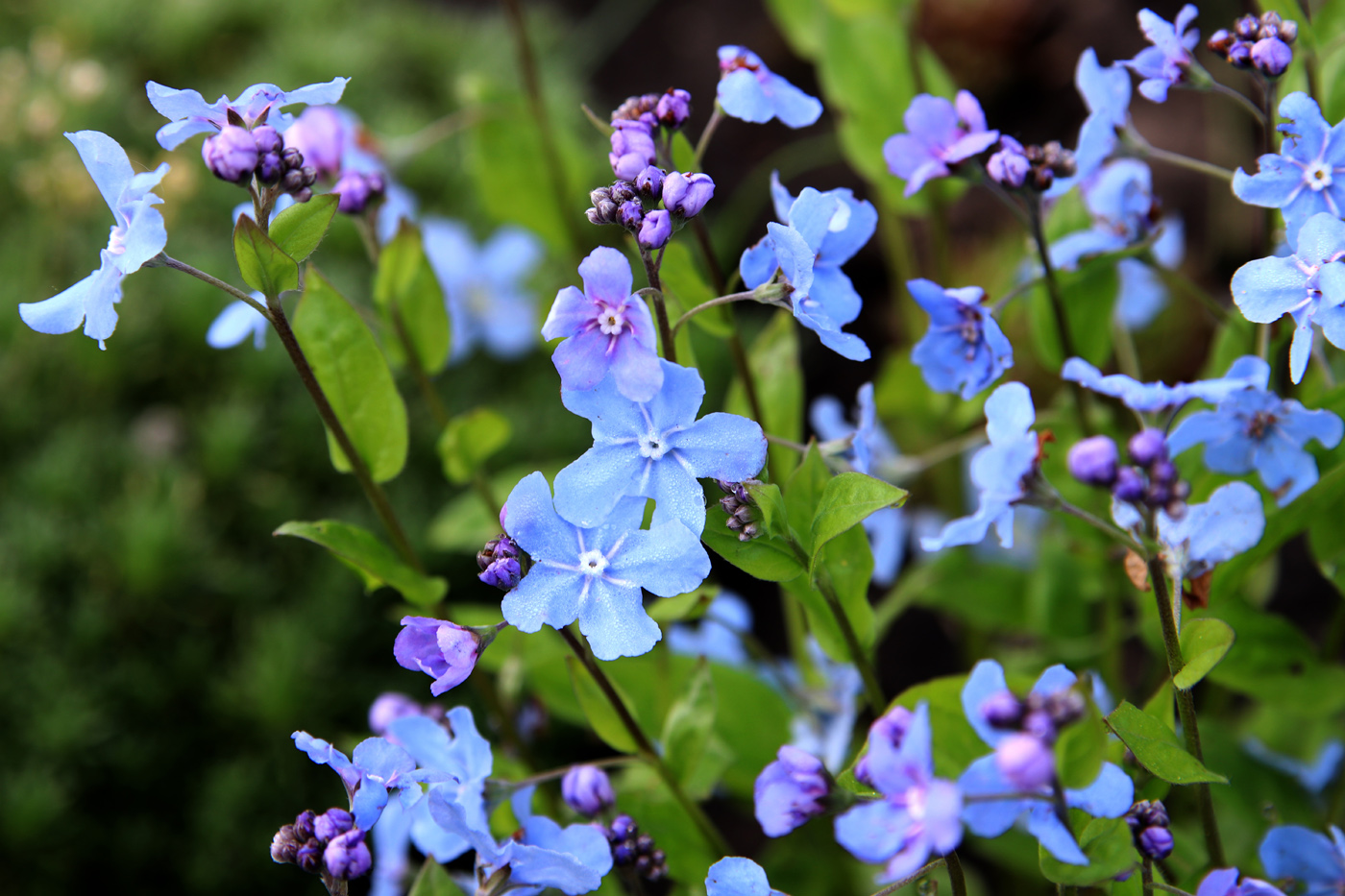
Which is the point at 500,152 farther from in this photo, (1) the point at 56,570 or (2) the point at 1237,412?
(2) the point at 1237,412

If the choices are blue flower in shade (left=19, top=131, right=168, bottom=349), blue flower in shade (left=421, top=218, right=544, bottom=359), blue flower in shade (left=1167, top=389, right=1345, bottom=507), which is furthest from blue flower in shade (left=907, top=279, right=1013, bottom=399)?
blue flower in shade (left=421, top=218, right=544, bottom=359)

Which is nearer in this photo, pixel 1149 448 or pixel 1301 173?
pixel 1149 448

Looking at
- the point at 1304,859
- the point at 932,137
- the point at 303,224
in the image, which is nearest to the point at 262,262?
the point at 303,224

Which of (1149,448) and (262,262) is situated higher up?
(262,262)

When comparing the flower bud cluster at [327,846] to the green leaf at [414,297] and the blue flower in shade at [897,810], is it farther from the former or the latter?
the green leaf at [414,297]

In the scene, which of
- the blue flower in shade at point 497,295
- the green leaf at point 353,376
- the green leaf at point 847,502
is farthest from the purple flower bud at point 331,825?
the blue flower in shade at point 497,295

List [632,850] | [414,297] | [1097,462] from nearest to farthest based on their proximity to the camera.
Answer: [1097,462], [632,850], [414,297]

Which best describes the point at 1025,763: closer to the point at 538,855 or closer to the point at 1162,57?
the point at 538,855
